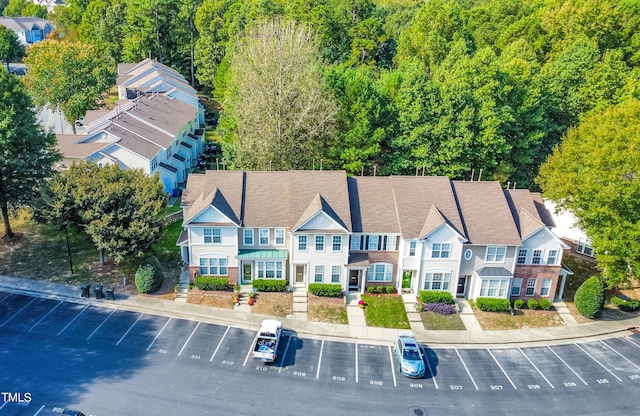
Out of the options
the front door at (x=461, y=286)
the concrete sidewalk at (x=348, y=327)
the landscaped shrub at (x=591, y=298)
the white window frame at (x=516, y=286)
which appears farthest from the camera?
the front door at (x=461, y=286)

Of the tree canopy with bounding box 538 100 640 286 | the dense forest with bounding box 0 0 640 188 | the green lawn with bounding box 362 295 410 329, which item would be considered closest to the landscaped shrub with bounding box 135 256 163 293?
the dense forest with bounding box 0 0 640 188

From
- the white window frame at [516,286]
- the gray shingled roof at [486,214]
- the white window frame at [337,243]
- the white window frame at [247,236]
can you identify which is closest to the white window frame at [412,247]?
the gray shingled roof at [486,214]

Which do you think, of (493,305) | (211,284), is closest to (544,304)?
(493,305)

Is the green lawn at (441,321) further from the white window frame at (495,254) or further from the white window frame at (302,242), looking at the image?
the white window frame at (302,242)

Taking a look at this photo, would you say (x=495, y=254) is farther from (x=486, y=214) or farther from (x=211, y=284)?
(x=211, y=284)

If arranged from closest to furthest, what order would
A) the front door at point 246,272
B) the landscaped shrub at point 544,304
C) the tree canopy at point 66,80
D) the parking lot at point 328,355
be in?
the parking lot at point 328,355
the landscaped shrub at point 544,304
the front door at point 246,272
the tree canopy at point 66,80
